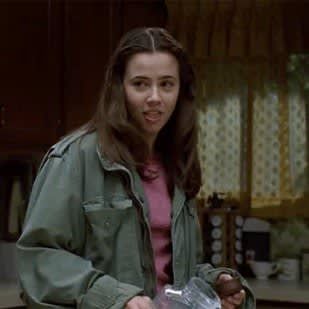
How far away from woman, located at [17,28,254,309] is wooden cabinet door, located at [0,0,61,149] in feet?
5.60

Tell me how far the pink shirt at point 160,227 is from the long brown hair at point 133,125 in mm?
46

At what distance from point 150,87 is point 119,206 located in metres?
0.20

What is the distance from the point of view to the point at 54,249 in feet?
3.74

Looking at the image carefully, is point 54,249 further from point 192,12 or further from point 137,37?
point 192,12

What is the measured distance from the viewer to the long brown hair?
47.9 inches

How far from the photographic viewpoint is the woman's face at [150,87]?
122 centimetres

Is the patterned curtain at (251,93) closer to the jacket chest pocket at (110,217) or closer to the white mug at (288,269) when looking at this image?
the white mug at (288,269)

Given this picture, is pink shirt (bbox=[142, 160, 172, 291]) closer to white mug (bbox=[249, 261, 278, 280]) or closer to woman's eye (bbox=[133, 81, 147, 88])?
woman's eye (bbox=[133, 81, 147, 88])

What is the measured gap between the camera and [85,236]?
1181mm

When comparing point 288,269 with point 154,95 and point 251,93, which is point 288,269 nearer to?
point 251,93

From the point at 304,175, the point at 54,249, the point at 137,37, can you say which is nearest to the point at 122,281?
the point at 54,249

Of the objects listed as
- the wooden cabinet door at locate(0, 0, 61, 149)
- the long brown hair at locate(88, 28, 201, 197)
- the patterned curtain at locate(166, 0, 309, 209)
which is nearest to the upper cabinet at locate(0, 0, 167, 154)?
the wooden cabinet door at locate(0, 0, 61, 149)

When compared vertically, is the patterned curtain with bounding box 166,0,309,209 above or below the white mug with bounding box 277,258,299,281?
above

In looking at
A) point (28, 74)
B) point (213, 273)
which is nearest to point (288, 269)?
point (28, 74)
